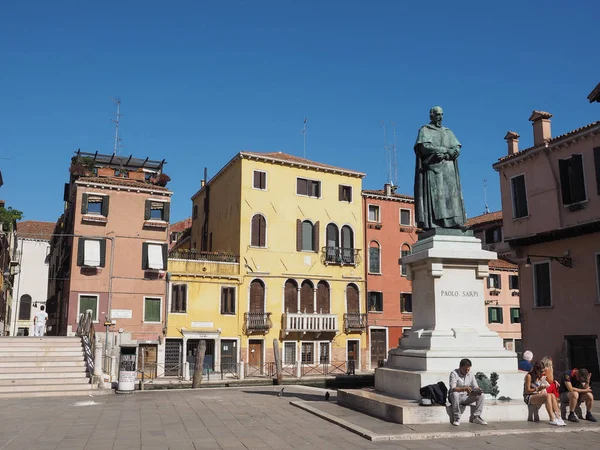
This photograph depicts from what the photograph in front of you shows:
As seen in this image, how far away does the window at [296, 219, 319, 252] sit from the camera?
34853 millimetres

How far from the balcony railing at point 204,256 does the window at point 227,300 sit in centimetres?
164

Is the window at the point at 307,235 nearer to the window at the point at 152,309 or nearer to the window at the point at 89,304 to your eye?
the window at the point at 152,309

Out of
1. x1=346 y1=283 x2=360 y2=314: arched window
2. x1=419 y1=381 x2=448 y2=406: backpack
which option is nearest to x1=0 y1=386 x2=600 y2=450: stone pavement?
x1=419 y1=381 x2=448 y2=406: backpack

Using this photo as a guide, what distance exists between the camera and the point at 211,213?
3903 centimetres

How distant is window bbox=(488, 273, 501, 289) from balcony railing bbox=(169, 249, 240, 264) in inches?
725

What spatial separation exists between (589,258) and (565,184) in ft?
9.66

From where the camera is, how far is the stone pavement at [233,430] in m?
8.23

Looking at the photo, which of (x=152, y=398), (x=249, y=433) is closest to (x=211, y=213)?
(x=152, y=398)

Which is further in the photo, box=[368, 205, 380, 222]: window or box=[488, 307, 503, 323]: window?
box=[488, 307, 503, 323]: window

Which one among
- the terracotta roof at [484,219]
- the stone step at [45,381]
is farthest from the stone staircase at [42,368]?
the terracotta roof at [484,219]

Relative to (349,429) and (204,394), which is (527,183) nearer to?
(204,394)

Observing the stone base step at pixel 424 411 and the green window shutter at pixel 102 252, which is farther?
the green window shutter at pixel 102 252

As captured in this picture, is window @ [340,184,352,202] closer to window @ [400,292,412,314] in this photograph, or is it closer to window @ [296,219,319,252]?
window @ [296,219,319,252]

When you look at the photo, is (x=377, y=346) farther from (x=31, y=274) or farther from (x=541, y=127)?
(x=31, y=274)
